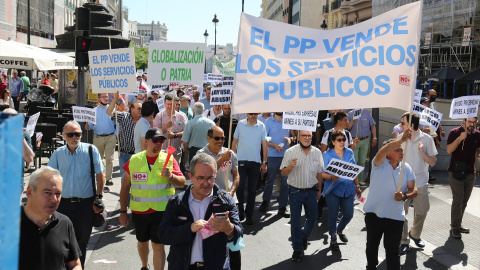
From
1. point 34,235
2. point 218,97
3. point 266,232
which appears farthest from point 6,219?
point 218,97

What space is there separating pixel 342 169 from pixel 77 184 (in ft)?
11.9

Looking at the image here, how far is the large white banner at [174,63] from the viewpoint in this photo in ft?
34.8

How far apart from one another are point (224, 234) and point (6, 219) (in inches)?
112

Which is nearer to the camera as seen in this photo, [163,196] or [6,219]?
[6,219]

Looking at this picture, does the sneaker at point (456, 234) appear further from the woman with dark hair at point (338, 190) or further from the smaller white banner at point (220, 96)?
the smaller white banner at point (220, 96)

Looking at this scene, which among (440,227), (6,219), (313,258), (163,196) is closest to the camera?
(6,219)

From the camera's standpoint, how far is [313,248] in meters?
8.39

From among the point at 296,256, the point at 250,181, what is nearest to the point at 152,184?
the point at 296,256

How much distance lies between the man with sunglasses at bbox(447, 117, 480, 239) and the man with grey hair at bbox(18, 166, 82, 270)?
264 inches

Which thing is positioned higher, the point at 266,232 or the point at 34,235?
the point at 34,235

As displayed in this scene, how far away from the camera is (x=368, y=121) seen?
42.1 feet

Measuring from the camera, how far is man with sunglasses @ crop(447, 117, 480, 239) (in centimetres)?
892

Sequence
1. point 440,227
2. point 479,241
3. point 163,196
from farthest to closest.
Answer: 1. point 440,227
2. point 479,241
3. point 163,196

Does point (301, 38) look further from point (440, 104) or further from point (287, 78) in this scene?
point (440, 104)
